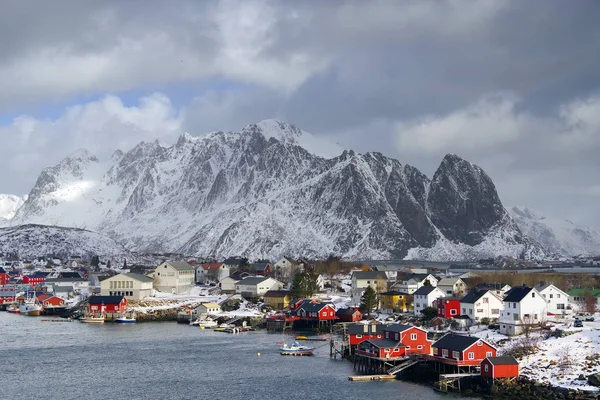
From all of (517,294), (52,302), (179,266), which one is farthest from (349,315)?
(52,302)

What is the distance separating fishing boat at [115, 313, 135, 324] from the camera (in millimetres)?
91625

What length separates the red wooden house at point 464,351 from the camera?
5159 cm

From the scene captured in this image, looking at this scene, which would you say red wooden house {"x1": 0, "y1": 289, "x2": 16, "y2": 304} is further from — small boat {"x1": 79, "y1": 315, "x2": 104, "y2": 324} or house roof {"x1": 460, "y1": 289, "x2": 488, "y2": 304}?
house roof {"x1": 460, "y1": 289, "x2": 488, "y2": 304}

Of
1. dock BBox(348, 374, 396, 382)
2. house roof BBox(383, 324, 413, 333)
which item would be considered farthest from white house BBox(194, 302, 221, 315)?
dock BBox(348, 374, 396, 382)

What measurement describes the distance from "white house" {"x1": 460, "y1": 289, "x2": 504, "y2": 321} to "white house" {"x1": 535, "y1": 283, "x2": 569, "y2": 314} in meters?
4.92

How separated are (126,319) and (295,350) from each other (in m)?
34.3

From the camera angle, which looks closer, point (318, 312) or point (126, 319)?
point (318, 312)

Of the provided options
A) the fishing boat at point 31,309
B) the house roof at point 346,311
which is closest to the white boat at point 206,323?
the house roof at point 346,311

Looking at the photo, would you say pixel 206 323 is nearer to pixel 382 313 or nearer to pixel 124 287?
pixel 382 313

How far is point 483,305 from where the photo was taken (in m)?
71.3

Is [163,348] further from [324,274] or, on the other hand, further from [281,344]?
[324,274]

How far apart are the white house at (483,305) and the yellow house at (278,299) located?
2929 cm

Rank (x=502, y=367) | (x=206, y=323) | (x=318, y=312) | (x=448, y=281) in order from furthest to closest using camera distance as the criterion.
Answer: (x=448, y=281)
(x=206, y=323)
(x=318, y=312)
(x=502, y=367)

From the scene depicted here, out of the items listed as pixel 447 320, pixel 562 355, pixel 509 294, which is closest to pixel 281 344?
pixel 447 320
